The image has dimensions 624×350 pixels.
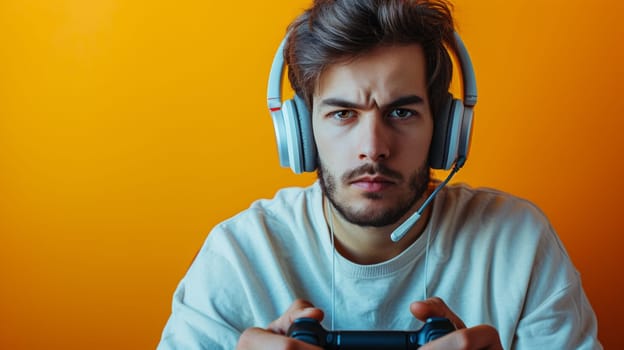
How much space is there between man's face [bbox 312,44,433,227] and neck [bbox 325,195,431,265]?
0.06 meters

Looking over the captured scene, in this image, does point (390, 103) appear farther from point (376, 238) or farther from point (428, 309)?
point (428, 309)

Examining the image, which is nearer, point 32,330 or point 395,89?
point 395,89

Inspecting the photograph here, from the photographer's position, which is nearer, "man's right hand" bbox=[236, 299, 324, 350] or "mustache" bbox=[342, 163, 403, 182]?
"man's right hand" bbox=[236, 299, 324, 350]

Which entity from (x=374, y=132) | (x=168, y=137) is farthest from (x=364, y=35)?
(x=168, y=137)

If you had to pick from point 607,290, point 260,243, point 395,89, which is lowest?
point 607,290

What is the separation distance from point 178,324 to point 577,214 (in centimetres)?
123

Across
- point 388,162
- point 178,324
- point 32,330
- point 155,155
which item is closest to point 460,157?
point 388,162

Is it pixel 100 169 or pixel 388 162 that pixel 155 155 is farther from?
pixel 388 162

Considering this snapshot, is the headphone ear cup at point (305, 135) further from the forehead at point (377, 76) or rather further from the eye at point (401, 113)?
the eye at point (401, 113)

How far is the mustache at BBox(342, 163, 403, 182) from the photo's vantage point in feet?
4.07

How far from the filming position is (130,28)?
182 centimetres

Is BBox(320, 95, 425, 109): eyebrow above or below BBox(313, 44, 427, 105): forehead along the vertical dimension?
below

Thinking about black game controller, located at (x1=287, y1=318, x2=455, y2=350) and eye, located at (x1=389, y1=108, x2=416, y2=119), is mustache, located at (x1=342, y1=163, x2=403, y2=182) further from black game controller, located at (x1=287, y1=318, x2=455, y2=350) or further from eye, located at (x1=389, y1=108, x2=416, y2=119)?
black game controller, located at (x1=287, y1=318, x2=455, y2=350)

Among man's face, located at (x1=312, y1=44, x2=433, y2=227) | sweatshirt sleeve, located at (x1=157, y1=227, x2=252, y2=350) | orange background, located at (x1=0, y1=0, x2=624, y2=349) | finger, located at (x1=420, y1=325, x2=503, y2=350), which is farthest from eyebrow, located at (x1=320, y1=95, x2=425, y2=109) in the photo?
orange background, located at (x1=0, y1=0, x2=624, y2=349)
